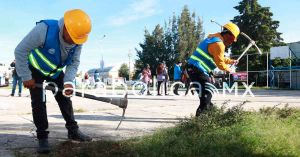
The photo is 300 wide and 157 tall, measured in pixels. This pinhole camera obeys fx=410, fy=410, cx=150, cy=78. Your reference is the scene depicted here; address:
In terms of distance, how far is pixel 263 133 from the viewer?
459 centimetres

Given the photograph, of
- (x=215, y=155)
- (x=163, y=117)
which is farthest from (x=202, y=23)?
(x=215, y=155)

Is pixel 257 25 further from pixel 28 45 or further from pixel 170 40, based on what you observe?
pixel 28 45

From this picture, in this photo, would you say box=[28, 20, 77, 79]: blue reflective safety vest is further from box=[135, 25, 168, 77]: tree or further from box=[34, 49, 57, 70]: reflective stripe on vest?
box=[135, 25, 168, 77]: tree

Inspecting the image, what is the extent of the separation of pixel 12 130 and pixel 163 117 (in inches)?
118

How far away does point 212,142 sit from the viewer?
4.25 meters

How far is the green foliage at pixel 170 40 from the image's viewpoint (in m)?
63.1

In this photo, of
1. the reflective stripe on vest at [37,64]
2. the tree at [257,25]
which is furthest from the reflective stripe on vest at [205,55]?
the tree at [257,25]

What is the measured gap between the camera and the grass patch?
3.95 m

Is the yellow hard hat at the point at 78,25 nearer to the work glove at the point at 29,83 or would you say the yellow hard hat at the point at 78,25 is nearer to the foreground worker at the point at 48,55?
the foreground worker at the point at 48,55

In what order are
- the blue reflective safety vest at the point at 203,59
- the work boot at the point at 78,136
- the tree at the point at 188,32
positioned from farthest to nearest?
the tree at the point at 188,32 → the blue reflective safety vest at the point at 203,59 → the work boot at the point at 78,136

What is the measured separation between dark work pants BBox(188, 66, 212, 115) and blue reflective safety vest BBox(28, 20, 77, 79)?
2544 millimetres

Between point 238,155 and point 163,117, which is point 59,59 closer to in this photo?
point 238,155

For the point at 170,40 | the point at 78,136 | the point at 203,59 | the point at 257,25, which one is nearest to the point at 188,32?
the point at 170,40

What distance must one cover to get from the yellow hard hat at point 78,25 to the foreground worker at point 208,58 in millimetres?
2542
